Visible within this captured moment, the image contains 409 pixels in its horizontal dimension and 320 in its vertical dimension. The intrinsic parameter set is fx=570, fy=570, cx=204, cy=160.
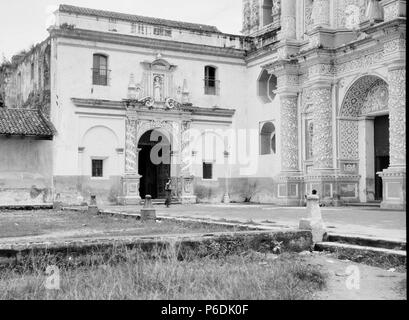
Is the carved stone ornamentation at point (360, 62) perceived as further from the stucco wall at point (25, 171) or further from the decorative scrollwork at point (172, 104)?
the stucco wall at point (25, 171)

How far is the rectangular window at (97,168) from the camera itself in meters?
23.6

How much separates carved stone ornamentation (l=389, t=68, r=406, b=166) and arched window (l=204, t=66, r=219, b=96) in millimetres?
10183

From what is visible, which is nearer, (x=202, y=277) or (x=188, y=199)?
(x=202, y=277)

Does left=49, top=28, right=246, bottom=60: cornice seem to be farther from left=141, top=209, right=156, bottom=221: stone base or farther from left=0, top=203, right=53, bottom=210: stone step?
left=141, top=209, right=156, bottom=221: stone base

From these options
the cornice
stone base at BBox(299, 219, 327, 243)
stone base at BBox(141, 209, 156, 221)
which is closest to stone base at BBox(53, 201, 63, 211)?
the cornice

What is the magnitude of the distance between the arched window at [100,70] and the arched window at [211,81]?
4.73 metres

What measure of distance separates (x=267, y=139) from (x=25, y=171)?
34.4 ft

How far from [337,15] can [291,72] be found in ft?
9.12

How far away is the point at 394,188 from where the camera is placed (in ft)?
55.6

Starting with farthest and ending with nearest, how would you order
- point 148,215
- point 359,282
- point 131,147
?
point 131,147
point 148,215
point 359,282

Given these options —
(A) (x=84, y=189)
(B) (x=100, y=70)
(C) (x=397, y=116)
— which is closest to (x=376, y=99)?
(C) (x=397, y=116)

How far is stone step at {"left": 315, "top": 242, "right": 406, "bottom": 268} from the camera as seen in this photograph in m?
7.43

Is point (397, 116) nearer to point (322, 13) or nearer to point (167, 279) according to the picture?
point (322, 13)
